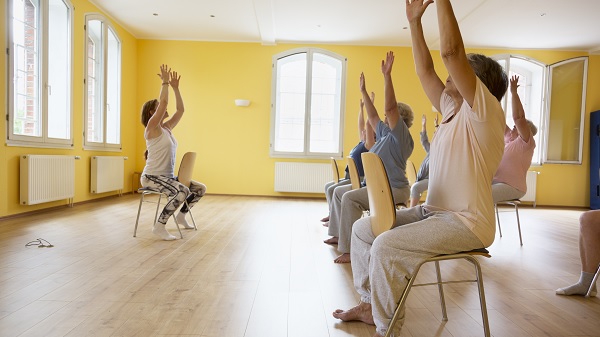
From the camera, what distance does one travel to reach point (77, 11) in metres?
6.00

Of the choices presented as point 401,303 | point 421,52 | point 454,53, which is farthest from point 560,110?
point 401,303

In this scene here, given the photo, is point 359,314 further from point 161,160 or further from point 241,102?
point 241,102

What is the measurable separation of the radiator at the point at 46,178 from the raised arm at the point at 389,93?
4307 mm

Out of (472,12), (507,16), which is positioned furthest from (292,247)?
(507,16)

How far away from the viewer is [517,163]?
364 cm

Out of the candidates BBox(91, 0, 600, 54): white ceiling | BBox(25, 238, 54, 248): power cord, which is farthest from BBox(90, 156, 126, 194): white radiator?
BBox(25, 238, 54, 248): power cord

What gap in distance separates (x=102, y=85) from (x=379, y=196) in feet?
21.0

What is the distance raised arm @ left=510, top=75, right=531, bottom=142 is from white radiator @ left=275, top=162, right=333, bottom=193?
15.6 feet

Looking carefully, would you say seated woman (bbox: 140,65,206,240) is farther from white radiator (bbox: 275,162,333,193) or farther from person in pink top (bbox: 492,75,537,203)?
white radiator (bbox: 275,162,333,193)

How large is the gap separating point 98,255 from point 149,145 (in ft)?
3.77

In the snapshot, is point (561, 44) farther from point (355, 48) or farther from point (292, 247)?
point (292, 247)

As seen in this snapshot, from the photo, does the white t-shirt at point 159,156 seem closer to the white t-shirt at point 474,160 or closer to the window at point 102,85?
the white t-shirt at point 474,160

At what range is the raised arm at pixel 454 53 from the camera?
1.37 meters

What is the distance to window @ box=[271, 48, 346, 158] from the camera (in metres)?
8.24
